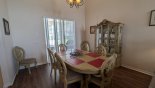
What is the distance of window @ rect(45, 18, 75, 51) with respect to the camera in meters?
4.09

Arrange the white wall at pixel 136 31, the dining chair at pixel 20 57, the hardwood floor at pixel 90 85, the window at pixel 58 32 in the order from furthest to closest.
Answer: the window at pixel 58 32
the dining chair at pixel 20 57
the white wall at pixel 136 31
the hardwood floor at pixel 90 85

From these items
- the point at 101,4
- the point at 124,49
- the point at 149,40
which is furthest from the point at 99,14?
the point at 149,40

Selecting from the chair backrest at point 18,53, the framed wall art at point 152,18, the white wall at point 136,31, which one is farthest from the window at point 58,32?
the framed wall art at point 152,18

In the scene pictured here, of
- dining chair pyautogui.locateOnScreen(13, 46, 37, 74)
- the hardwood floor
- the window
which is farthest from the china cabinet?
dining chair pyautogui.locateOnScreen(13, 46, 37, 74)

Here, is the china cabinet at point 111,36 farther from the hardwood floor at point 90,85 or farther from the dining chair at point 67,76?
the dining chair at point 67,76

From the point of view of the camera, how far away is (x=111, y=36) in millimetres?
3568

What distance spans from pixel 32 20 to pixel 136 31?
3.74 meters

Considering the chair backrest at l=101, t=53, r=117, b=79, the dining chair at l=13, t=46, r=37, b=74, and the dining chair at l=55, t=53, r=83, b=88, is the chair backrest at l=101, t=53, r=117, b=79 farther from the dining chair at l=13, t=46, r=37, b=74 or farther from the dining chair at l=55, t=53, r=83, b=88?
the dining chair at l=13, t=46, r=37, b=74

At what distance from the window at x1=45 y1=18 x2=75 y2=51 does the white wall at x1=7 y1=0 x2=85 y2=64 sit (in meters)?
0.24

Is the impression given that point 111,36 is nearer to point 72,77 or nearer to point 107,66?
point 107,66

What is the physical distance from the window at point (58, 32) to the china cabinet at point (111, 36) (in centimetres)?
149

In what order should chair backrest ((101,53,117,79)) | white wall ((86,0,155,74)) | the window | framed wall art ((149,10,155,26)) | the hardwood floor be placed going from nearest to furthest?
chair backrest ((101,53,117,79)) → the hardwood floor → framed wall art ((149,10,155,26)) → white wall ((86,0,155,74)) → the window

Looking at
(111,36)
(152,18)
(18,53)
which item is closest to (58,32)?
(18,53)

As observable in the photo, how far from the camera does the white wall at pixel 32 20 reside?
10.8 feet
